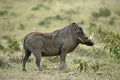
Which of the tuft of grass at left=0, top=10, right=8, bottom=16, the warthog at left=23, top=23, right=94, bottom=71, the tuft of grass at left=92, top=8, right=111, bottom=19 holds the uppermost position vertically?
the warthog at left=23, top=23, right=94, bottom=71

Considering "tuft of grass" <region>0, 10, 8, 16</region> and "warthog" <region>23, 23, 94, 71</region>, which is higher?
"warthog" <region>23, 23, 94, 71</region>

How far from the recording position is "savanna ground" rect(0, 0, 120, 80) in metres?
12.4

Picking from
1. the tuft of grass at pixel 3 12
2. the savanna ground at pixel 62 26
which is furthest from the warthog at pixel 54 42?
the tuft of grass at pixel 3 12

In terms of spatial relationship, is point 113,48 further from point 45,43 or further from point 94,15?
point 94,15

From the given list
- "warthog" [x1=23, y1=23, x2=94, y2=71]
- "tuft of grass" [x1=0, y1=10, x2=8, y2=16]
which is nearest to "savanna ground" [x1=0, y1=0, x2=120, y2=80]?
"tuft of grass" [x1=0, y1=10, x2=8, y2=16]

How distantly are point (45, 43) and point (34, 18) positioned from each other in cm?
1356

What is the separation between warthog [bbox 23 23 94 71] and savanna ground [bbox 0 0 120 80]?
0.40m

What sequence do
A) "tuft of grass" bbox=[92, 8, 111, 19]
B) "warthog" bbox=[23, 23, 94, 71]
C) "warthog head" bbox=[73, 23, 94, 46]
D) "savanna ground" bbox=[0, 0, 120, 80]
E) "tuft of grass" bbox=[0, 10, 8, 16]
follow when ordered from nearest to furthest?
"savanna ground" bbox=[0, 0, 120, 80]
"warthog" bbox=[23, 23, 94, 71]
"warthog head" bbox=[73, 23, 94, 46]
"tuft of grass" bbox=[92, 8, 111, 19]
"tuft of grass" bbox=[0, 10, 8, 16]

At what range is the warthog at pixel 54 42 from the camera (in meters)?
13.0

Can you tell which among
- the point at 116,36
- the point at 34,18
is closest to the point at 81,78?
the point at 116,36

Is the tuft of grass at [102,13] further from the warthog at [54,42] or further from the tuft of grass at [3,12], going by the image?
the warthog at [54,42]

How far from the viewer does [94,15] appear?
27250 mm

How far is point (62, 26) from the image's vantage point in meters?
23.2

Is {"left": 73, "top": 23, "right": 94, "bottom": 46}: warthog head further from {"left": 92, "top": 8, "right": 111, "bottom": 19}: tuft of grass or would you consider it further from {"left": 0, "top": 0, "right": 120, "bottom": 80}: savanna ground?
{"left": 92, "top": 8, "right": 111, "bottom": 19}: tuft of grass
